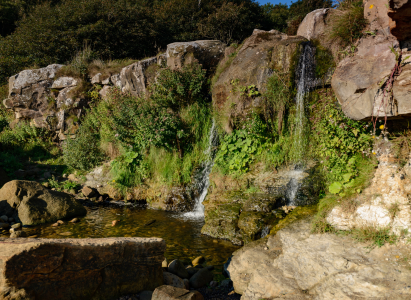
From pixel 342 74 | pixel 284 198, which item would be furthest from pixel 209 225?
pixel 342 74

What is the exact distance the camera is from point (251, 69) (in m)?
7.80

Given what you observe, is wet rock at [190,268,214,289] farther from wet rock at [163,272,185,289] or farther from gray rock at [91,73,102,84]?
gray rock at [91,73,102,84]

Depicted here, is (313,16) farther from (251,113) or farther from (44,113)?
(44,113)

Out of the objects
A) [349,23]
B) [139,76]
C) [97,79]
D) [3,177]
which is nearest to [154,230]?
[349,23]

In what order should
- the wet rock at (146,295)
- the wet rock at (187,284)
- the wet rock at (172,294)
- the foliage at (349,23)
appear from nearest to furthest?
the wet rock at (172,294) → the wet rock at (146,295) → the wet rock at (187,284) → the foliage at (349,23)

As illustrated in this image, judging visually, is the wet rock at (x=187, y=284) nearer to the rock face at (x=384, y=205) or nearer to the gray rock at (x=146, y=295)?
the gray rock at (x=146, y=295)

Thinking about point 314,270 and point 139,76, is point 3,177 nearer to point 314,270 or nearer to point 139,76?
point 139,76

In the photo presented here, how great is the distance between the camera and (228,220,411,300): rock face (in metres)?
2.95

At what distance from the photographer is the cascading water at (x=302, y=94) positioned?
6363mm

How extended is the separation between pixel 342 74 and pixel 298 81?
2.61m

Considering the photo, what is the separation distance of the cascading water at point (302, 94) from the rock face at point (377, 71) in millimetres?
2091

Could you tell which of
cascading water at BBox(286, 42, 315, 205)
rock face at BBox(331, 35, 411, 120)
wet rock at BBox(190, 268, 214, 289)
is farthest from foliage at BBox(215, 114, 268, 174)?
wet rock at BBox(190, 268, 214, 289)

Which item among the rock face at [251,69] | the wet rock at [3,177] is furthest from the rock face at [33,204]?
the rock face at [251,69]

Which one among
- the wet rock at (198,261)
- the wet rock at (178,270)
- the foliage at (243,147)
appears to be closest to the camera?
the wet rock at (178,270)
